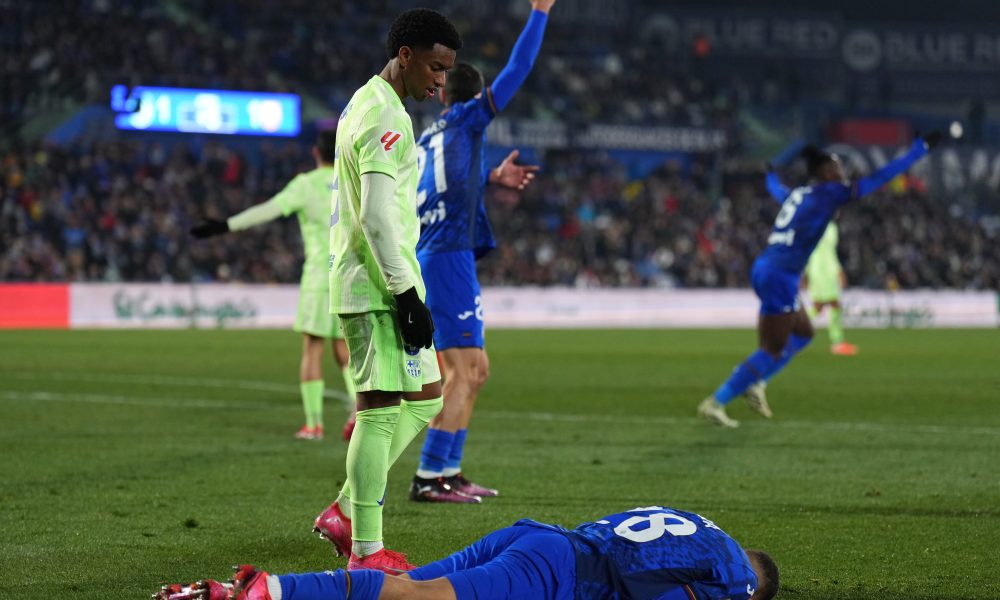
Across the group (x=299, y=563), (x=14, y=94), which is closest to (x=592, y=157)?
(x=14, y=94)

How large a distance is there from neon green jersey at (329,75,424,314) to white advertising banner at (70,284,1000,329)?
23.6 metres

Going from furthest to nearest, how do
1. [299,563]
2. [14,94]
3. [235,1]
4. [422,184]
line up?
[235,1] < [14,94] < [422,184] < [299,563]

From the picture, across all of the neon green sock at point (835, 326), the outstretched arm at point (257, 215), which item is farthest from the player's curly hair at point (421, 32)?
the neon green sock at point (835, 326)

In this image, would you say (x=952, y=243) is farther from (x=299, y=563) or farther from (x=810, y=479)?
(x=299, y=563)

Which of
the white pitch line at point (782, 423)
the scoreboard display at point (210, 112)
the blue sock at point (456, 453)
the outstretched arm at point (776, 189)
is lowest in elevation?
the white pitch line at point (782, 423)

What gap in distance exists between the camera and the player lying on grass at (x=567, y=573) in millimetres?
3361

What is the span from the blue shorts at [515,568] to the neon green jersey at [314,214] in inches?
238

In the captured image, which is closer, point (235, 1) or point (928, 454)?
point (928, 454)

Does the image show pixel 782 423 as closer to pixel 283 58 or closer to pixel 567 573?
pixel 567 573

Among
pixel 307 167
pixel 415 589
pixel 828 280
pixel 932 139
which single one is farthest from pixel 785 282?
pixel 307 167

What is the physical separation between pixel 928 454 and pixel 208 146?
30025 mm

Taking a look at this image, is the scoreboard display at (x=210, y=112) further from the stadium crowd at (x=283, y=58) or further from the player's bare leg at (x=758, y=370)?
the player's bare leg at (x=758, y=370)

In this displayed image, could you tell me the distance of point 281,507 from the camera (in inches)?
256

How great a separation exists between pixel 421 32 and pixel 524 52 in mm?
1363
